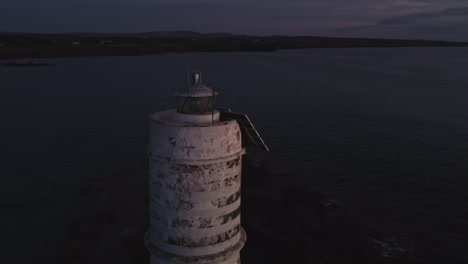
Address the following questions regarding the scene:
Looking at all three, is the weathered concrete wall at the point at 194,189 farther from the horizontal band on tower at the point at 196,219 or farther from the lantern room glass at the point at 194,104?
the lantern room glass at the point at 194,104

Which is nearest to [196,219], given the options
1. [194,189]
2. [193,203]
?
[193,203]

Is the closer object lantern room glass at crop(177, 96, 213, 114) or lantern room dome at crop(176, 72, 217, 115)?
lantern room dome at crop(176, 72, 217, 115)

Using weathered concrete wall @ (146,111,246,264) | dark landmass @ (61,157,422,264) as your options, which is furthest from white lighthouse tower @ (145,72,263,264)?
dark landmass @ (61,157,422,264)

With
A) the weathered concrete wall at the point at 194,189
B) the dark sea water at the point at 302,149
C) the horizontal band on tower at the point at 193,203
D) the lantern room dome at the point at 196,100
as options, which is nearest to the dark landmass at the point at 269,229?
the dark sea water at the point at 302,149

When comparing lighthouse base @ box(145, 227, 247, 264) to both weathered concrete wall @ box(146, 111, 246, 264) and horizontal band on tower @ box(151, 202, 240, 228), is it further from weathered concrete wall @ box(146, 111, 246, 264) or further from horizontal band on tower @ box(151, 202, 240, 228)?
horizontal band on tower @ box(151, 202, 240, 228)

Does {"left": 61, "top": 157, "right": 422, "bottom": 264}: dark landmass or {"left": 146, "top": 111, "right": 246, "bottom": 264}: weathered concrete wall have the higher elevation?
{"left": 146, "top": 111, "right": 246, "bottom": 264}: weathered concrete wall

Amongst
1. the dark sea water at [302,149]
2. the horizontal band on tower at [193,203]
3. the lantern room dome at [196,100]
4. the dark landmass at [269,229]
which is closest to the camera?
the horizontal band on tower at [193,203]
